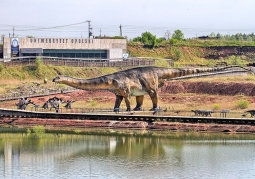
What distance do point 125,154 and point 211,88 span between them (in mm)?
33509

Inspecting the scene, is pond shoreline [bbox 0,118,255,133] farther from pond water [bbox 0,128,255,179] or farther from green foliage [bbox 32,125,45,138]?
green foliage [bbox 32,125,45,138]

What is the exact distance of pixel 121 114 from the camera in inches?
2248

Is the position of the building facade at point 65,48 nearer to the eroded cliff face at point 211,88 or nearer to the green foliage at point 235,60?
the green foliage at point 235,60

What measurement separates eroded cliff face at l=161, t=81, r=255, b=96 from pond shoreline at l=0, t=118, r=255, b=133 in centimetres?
1886

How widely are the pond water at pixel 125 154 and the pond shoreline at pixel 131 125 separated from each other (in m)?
1.04

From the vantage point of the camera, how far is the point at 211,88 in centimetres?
7700

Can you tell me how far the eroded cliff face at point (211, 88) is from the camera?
73.8 m

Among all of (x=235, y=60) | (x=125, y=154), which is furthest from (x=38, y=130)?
(x=235, y=60)

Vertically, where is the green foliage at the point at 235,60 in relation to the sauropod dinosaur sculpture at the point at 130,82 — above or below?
above

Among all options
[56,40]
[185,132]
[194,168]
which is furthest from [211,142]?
[56,40]

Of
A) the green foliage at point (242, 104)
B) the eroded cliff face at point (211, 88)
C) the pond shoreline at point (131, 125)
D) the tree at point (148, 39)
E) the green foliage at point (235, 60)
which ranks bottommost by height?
the pond shoreline at point (131, 125)

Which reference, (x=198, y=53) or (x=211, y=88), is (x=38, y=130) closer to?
(x=211, y=88)

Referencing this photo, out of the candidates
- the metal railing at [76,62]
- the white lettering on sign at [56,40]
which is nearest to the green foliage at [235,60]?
the metal railing at [76,62]

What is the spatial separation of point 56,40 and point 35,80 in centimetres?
1165
